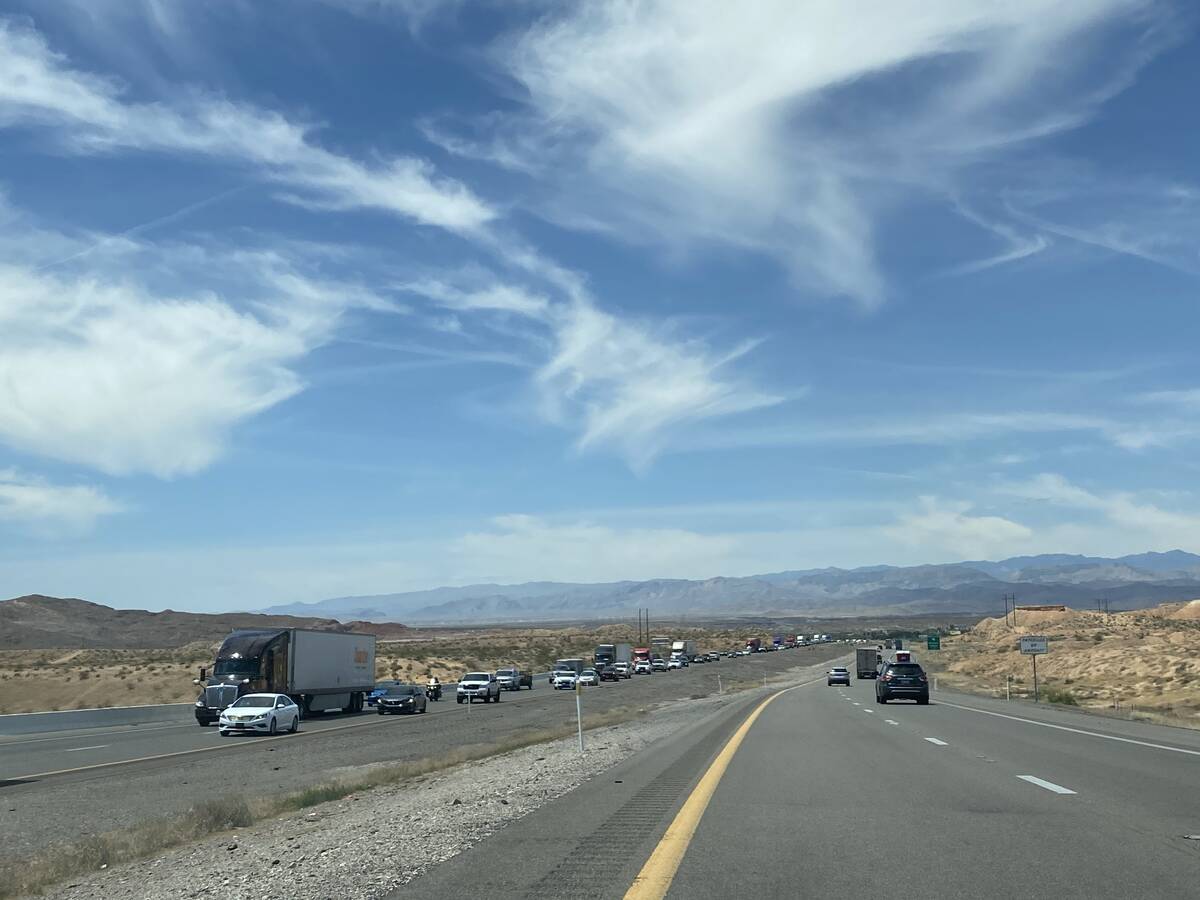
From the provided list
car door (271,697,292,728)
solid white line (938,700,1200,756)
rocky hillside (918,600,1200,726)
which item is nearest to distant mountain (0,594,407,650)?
rocky hillside (918,600,1200,726)

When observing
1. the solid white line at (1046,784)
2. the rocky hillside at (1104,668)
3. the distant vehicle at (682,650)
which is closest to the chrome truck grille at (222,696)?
the rocky hillside at (1104,668)

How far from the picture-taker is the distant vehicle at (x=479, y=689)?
5909 centimetres

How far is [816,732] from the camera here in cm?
2634

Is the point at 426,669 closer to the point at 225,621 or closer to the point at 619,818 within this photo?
the point at 619,818

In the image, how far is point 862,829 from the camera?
10.9 metres

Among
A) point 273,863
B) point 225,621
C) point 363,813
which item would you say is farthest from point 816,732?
point 225,621

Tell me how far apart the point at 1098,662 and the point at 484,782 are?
216ft

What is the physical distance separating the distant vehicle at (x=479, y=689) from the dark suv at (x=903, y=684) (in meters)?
23.8

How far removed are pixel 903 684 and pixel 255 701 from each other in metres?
24.7

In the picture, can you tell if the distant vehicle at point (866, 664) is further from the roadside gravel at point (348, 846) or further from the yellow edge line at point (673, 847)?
the yellow edge line at point (673, 847)

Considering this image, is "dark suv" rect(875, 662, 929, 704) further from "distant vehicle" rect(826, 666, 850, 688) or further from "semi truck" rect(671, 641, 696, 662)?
"semi truck" rect(671, 641, 696, 662)

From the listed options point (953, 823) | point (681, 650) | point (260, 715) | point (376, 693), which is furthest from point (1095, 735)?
point (681, 650)

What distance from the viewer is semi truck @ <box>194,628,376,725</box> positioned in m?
44.6

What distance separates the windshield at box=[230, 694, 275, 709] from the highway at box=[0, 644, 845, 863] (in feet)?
4.90
